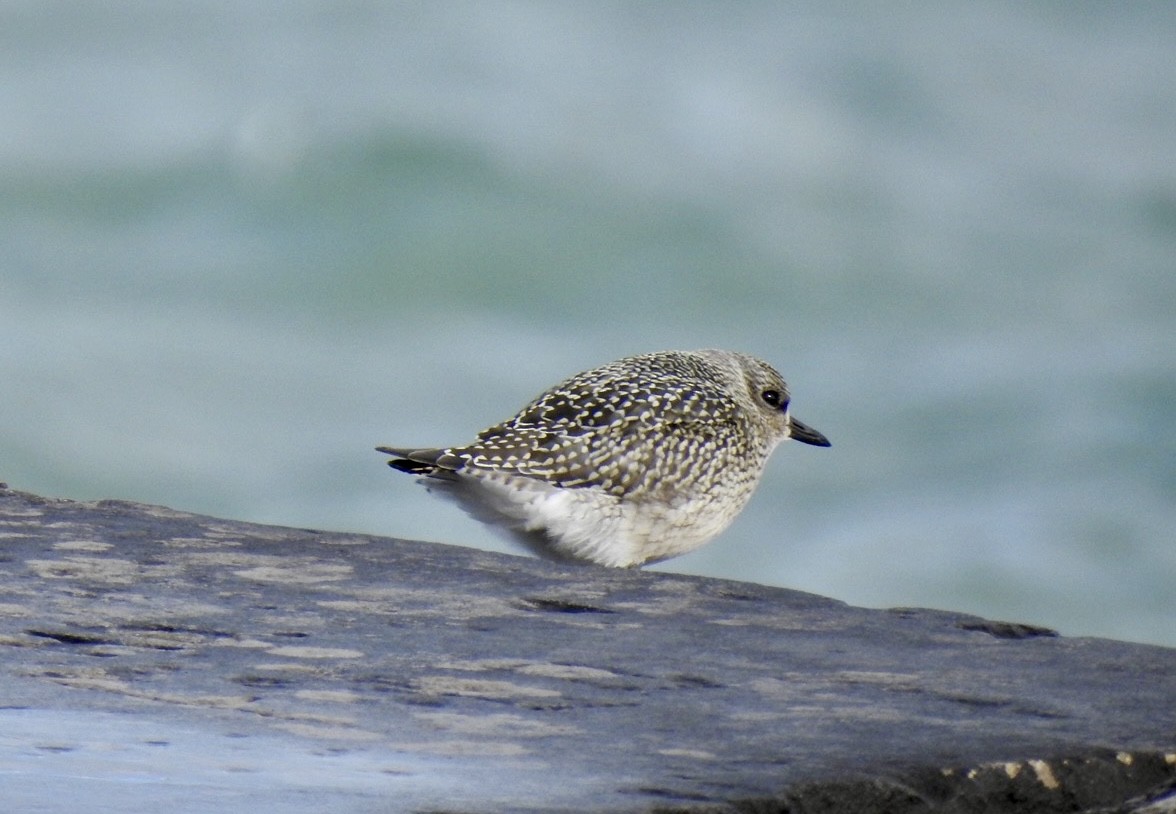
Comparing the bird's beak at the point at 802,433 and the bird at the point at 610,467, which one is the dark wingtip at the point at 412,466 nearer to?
the bird at the point at 610,467

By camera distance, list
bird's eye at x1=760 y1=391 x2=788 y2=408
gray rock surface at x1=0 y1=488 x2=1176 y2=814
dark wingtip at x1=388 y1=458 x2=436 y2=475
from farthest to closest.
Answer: bird's eye at x1=760 y1=391 x2=788 y2=408 → dark wingtip at x1=388 y1=458 x2=436 y2=475 → gray rock surface at x1=0 y1=488 x2=1176 y2=814

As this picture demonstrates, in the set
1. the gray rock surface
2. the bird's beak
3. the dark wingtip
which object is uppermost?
the bird's beak

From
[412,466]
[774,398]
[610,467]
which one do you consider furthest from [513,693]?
[774,398]

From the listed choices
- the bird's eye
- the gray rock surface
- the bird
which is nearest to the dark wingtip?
the bird

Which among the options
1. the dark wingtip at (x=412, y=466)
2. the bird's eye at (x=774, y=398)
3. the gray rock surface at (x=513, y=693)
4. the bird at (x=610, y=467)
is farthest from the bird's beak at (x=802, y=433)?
the gray rock surface at (x=513, y=693)

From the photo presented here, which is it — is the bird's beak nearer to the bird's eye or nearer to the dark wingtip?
the bird's eye

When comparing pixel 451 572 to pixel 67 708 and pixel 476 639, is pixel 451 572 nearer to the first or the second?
pixel 476 639
